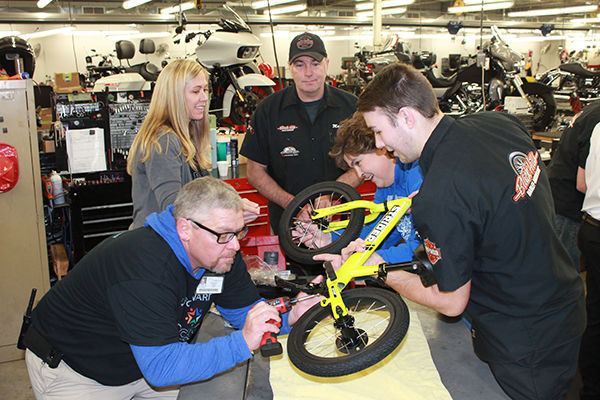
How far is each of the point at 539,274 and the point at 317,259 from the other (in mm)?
743

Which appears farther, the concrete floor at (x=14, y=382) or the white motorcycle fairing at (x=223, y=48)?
the white motorcycle fairing at (x=223, y=48)

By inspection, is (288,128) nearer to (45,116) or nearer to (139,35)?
(45,116)

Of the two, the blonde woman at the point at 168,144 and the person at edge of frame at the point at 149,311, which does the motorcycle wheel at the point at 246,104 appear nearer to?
the blonde woman at the point at 168,144

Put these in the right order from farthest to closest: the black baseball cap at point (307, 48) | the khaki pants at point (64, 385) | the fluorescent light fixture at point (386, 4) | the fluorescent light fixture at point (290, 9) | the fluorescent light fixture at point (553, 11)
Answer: the fluorescent light fixture at point (553, 11) → the fluorescent light fixture at point (290, 9) → the fluorescent light fixture at point (386, 4) → the black baseball cap at point (307, 48) → the khaki pants at point (64, 385)

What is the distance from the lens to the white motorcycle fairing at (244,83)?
519 cm

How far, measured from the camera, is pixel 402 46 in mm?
8008

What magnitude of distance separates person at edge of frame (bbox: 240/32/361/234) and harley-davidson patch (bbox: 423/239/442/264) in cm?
145

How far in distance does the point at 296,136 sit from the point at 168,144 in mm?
893

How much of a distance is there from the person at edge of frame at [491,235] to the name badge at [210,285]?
0.64 meters

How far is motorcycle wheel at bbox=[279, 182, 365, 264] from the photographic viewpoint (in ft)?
6.18

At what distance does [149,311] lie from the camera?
138 cm

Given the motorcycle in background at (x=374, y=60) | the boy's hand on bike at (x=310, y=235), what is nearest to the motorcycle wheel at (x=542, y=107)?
the motorcycle in background at (x=374, y=60)

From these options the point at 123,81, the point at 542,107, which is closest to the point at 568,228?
the point at 542,107

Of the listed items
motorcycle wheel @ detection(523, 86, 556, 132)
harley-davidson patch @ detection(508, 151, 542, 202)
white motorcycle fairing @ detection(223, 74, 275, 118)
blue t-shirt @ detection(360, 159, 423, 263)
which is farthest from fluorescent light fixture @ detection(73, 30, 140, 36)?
harley-davidson patch @ detection(508, 151, 542, 202)
